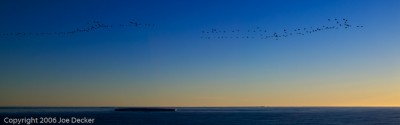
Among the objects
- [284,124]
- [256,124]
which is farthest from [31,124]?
[284,124]

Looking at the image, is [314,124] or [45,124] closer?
[45,124]

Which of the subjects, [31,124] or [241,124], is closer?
[31,124]

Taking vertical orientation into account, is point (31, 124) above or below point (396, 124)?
above

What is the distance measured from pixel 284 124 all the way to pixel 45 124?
57.5 metres

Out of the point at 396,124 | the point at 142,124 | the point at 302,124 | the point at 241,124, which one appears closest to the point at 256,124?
the point at 241,124

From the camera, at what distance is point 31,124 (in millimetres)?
92312

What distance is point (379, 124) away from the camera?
112 metres

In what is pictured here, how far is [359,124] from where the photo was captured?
364ft

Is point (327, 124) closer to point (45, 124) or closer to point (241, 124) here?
point (241, 124)

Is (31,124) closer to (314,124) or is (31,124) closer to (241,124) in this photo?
(241,124)

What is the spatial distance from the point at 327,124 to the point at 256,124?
17377 mm

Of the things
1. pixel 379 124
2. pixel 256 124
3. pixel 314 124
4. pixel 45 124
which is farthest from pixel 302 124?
pixel 45 124

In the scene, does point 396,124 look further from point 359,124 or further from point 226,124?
point 226,124

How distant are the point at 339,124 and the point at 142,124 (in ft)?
160
